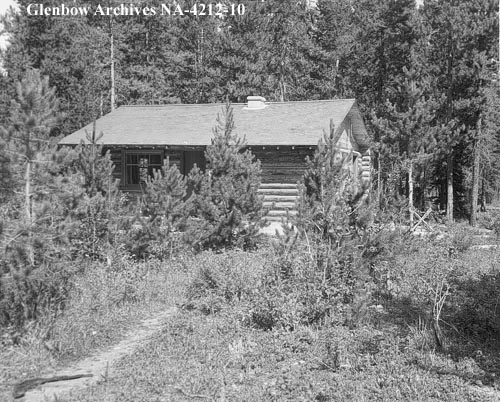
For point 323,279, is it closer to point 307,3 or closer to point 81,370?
point 81,370

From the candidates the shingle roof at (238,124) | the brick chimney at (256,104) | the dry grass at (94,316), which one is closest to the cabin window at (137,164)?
the shingle roof at (238,124)

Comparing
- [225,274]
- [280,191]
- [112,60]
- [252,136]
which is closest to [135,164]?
[252,136]

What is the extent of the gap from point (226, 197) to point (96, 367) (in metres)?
6.95

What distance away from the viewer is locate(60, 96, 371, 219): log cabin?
19.4m

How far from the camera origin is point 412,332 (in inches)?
260

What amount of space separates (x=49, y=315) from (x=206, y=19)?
3374cm

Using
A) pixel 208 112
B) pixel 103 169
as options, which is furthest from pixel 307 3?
pixel 103 169

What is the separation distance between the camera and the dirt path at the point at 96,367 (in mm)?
5273

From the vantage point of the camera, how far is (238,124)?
2136cm

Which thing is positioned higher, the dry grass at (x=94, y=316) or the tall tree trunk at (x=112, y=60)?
the tall tree trunk at (x=112, y=60)

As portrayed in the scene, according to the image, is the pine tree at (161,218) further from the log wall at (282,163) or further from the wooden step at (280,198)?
the wooden step at (280,198)

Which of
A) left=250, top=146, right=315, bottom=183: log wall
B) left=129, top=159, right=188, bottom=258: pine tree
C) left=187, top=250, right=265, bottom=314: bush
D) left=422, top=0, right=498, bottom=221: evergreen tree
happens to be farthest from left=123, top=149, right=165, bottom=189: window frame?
left=422, top=0, right=498, bottom=221: evergreen tree

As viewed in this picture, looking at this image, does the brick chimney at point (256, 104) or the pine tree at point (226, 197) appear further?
the brick chimney at point (256, 104)

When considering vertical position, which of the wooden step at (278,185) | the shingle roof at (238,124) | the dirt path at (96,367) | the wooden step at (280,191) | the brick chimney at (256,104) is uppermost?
the brick chimney at (256,104)
